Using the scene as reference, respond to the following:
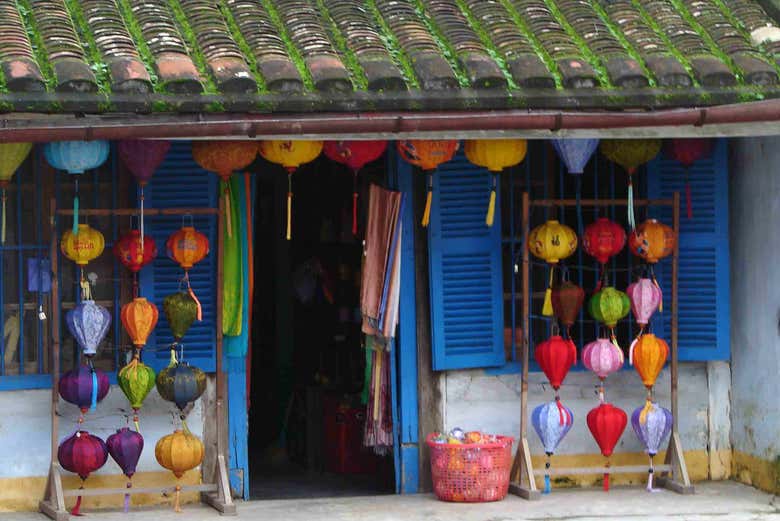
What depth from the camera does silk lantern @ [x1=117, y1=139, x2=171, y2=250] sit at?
9773mm

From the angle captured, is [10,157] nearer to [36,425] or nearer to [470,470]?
[36,425]

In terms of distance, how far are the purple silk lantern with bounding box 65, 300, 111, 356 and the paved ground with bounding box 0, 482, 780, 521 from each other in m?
1.15

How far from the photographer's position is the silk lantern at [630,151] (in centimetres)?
1047

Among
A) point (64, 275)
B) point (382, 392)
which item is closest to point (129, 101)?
point (64, 275)

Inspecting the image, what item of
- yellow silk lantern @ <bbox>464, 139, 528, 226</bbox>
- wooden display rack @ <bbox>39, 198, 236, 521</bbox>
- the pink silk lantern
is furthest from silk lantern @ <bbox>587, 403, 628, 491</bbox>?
wooden display rack @ <bbox>39, 198, 236, 521</bbox>

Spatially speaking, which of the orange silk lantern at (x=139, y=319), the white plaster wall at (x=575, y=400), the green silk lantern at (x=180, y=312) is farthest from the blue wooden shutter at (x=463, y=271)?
the orange silk lantern at (x=139, y=319)

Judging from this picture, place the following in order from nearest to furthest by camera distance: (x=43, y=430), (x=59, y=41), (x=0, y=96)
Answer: (x=0, y=96) → (x=59, y=41) → (x=43, y=430)

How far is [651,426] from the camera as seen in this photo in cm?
1088

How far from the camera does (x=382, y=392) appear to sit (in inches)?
440

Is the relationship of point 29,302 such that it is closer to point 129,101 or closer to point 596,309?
point 129,101

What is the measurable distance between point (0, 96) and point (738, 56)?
4.83 meters

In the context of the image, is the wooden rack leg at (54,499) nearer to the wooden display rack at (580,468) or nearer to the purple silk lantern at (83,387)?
the purple silk lantern at (83,387)

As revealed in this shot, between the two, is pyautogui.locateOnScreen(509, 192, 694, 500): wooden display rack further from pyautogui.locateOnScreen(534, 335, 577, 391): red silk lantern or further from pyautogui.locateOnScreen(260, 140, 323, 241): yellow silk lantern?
pyautogui.locateOnScreen(260, 140, 323, 241): yellow silk lantern

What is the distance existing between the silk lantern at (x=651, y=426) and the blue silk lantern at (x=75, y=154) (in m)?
4.20
